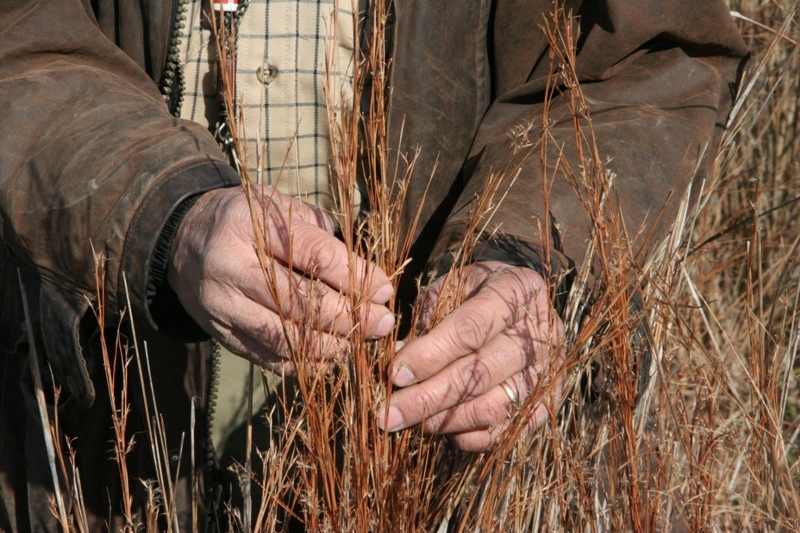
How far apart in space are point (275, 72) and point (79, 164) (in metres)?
0.45

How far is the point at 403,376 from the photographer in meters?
0.95

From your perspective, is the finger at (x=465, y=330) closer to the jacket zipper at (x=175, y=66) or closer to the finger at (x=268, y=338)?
the finger at (x=268, y=338)

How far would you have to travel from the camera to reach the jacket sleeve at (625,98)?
1312mm

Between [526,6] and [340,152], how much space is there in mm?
635

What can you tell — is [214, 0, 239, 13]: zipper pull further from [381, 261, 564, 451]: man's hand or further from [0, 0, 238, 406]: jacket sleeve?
[381, 261, 564, 451]: man's hand

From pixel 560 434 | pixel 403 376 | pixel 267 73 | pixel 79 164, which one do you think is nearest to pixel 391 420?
pixel 403 376

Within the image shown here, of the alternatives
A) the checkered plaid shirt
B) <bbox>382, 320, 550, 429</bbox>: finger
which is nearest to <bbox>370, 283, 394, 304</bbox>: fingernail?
<bbox>382, 320, 550, 429</bbox>: finger

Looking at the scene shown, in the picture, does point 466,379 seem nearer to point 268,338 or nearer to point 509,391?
point 509,391

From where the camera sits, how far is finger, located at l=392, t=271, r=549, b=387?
95cm

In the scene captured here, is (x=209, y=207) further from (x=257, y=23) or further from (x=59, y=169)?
(x=257, y=23)

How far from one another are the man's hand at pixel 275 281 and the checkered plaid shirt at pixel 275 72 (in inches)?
18.0

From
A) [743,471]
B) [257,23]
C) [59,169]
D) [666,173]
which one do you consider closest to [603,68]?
[666,173]

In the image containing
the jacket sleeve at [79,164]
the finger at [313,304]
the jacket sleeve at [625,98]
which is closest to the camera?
the finger at [313,304]

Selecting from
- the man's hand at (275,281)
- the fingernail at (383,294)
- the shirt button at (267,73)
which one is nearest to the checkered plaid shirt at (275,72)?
the shirt button at (267,73)
